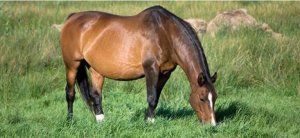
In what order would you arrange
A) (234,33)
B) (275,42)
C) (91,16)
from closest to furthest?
(91,16)
(275,42)
(234,33)

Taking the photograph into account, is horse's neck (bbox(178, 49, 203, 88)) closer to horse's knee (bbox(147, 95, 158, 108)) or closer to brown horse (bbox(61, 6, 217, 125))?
brown horse (bbox(61, 6, 217, 125))

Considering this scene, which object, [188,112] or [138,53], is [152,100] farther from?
[188,112]

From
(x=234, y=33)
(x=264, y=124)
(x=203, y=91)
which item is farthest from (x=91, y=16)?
(x=234, y=33)

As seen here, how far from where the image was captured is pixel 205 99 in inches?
239

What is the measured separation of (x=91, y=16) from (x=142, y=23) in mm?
1089

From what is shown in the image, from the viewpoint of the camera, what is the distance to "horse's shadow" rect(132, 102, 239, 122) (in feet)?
23.6

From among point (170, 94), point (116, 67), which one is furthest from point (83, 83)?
point (170, 94)

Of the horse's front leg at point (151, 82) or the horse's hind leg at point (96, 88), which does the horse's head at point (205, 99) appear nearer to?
the horse's front leg at point (151, 82)

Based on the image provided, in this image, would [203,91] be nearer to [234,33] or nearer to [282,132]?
[282,132]

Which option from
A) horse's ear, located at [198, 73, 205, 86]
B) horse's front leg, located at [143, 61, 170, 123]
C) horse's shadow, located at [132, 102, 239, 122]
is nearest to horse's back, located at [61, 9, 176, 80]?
horse's front leg, located at [143, 61, 170, 123]

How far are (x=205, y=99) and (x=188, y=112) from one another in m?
1.47

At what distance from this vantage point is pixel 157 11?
6695 mm

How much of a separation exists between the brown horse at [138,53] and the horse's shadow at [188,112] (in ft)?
2.07

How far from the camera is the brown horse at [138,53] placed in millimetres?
6230
